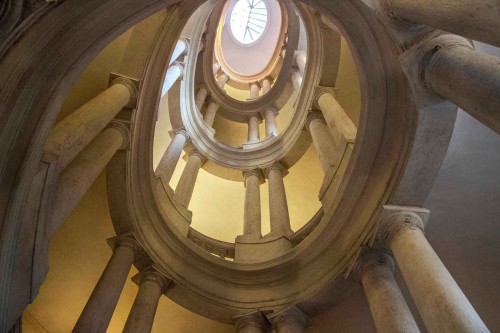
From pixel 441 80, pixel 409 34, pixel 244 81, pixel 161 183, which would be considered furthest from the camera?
pixel 244 81

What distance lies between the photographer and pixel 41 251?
4711 mm

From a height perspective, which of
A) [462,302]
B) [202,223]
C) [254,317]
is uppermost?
[202,223]

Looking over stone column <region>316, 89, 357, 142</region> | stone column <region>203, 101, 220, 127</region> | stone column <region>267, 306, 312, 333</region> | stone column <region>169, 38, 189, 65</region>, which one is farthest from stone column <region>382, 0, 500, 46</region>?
stone column <region>203, 101, 220, 127</region>

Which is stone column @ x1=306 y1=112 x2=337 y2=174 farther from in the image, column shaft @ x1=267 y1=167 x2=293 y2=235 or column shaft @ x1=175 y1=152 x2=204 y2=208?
column shaft @ x1=175 y1=152 x2=204 y2=208

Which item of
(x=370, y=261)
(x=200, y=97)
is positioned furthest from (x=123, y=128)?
(x=200, y=97)

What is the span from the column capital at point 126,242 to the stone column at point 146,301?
1.84 feet

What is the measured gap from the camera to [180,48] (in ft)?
37.2

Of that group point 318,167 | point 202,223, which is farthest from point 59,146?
point 318,167

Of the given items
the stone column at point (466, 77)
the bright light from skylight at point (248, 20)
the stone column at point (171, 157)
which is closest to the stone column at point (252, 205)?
the stone column at point (171, 157)

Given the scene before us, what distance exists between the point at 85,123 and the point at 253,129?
36.6 feet

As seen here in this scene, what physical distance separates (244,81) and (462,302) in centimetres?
1855

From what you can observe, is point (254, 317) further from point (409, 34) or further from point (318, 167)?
point (318, 167)

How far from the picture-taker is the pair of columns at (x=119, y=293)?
5950 millimetres

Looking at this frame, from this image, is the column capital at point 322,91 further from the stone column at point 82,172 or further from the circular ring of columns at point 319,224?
the stone column at point 82,172
